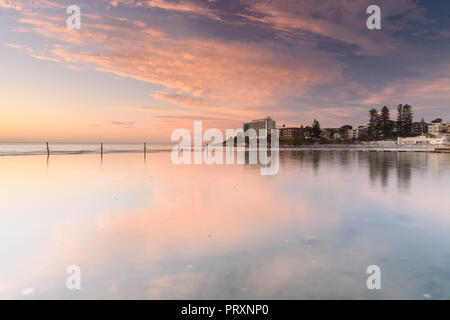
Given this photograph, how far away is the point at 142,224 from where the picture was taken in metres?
6.42

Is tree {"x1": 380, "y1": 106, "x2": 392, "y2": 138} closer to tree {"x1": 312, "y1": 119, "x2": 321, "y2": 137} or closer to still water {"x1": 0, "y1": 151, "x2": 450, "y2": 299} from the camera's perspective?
tree {"x1": 312, "y1": 119, "x2": 321, "y2": 137}

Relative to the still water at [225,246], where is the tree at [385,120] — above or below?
above

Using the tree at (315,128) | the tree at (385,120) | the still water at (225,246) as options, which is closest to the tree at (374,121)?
the tree at (385,120)

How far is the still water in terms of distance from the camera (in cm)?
361

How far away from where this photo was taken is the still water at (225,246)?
3609mm

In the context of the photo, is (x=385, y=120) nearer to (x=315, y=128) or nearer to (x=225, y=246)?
(x=315, y=128)

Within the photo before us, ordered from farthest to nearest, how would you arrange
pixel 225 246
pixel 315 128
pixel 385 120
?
pixel 315 128 → pixel 385 120 → pixel 225 246

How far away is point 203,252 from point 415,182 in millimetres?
12877

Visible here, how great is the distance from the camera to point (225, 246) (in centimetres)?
504

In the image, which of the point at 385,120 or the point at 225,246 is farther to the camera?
the point at 385,120

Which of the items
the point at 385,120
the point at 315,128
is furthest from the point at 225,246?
the point at 315,128

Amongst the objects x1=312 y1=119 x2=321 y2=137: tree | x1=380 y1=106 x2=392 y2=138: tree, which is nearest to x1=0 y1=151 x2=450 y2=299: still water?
x1=380 y1=106 x2=392 y2=138: tree

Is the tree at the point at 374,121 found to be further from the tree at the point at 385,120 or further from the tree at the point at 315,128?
the tree at the point at 315,128

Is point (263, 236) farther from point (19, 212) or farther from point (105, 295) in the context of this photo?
point (19, 212)
